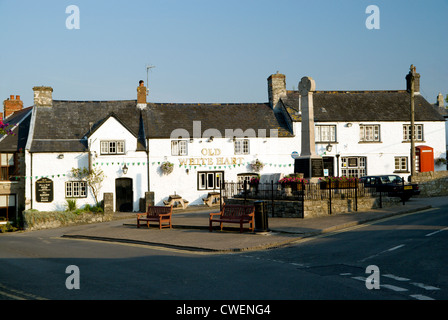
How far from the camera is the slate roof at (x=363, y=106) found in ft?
123

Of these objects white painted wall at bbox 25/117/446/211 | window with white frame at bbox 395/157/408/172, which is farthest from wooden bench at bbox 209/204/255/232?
window with white frame at bbox 395/157/408/172

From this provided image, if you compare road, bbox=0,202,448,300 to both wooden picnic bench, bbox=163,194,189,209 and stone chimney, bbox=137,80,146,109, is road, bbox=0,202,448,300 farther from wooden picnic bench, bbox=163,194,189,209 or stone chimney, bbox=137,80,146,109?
stone chimney, bbox=137,80,146,109

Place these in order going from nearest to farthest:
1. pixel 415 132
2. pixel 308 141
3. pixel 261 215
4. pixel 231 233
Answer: pixel 261 215
pixel 231 233
pixel 308 141
pixel 415 132

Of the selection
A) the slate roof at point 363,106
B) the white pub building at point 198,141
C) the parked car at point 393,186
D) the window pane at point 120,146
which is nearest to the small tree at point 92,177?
the white pub building at point 198,141

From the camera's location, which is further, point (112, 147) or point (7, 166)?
point (112, 147)

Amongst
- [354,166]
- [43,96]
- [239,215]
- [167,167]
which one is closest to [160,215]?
[239,215]

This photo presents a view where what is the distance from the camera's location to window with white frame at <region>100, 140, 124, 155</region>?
110ft

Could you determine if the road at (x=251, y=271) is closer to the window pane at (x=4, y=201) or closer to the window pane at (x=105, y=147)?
the window pane at (x=105, y=147)

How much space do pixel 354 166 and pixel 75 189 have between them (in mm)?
21787

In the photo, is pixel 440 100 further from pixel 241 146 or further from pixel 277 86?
pixel 241 146

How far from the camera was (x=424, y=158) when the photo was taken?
36.8 metres
